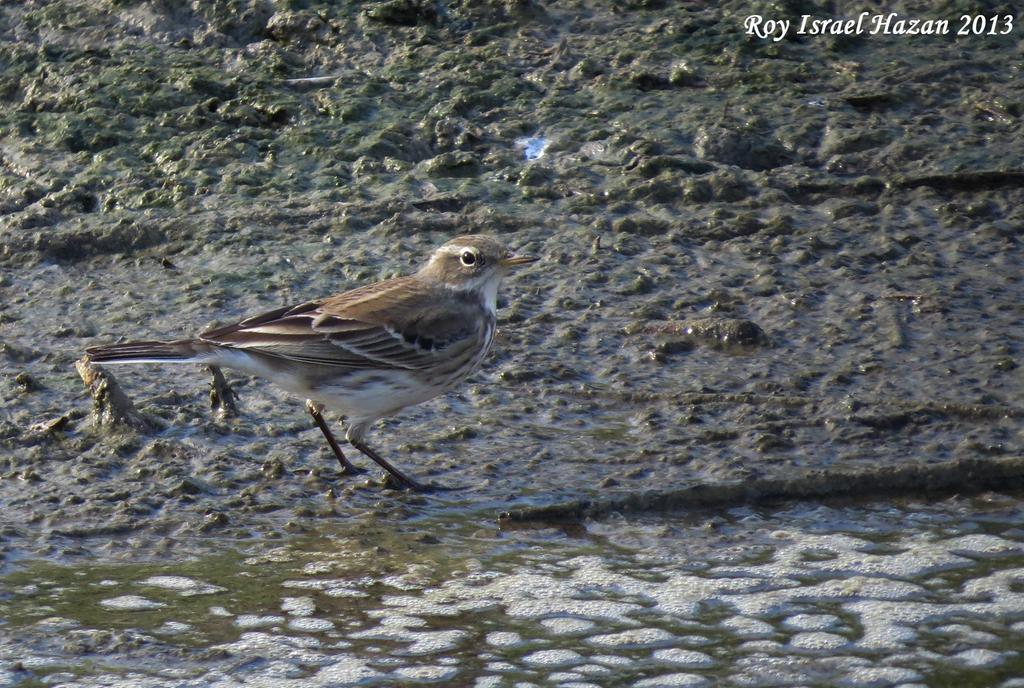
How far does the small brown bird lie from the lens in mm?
6504

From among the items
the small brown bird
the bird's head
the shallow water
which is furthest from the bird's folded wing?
the shallow water

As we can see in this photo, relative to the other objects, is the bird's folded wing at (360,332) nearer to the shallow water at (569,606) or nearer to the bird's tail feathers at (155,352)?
the bird's tail feathers at (155,352)

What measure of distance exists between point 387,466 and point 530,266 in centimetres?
208

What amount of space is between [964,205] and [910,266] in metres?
0.68

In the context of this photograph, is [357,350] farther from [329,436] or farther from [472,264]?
[472,264]

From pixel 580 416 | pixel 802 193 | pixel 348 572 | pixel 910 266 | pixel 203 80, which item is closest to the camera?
pixel 348 572

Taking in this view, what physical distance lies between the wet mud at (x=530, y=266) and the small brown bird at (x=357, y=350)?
29cm

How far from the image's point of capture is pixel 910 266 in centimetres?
798

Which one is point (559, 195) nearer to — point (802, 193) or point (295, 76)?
point (802, 193)

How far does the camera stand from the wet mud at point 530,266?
20.5 feet

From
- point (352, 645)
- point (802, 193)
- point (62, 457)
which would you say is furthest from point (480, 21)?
point (352, 645)

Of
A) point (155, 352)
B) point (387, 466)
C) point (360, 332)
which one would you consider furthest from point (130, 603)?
point (360, 332)

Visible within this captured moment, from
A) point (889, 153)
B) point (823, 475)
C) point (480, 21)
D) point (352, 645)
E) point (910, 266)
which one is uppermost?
point (480, 21)

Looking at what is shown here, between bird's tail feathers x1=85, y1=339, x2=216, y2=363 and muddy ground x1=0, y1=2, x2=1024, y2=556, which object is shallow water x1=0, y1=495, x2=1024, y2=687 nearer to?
muddy ground x1=0, y1=2, x2=1024, y2=556
